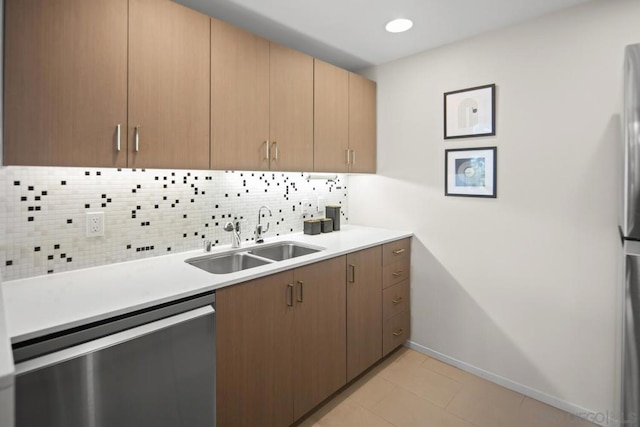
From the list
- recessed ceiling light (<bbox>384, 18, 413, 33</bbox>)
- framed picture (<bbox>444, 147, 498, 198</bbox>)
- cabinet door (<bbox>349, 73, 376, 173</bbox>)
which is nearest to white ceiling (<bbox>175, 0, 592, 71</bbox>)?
recessed ceiling light (<bbox>384, 18, 413, 33</bbox>)

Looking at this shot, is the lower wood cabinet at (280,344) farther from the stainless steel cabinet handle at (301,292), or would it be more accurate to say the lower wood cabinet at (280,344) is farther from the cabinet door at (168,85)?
the cabinet door at (168,85)

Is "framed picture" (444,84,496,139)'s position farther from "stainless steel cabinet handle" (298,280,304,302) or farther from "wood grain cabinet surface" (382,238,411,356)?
"stainless steel cabinet handle" (298,280,304,302)

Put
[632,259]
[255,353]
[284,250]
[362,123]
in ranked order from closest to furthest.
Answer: [632,259] → [255,353] → [284,250] → [362,123]

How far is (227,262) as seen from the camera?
216cm

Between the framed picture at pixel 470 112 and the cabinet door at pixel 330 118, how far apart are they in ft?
2.52

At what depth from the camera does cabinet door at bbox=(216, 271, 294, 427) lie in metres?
1.51

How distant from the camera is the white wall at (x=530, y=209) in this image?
191 centimetres

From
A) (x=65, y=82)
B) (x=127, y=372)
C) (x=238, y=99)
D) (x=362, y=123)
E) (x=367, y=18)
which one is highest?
(x=367, y=18)

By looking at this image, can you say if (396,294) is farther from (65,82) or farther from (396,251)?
(65,82)

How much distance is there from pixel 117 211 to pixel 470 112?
7.69ft

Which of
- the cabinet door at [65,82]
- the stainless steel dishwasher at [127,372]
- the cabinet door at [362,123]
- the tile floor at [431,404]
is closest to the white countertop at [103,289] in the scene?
the stainless steel dishwasher at [127,372]

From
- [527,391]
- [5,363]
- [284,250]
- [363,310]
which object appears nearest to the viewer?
[5,363]

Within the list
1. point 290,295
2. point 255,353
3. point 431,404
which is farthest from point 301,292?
point 431,404

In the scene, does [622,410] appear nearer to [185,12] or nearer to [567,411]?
[567,411]
